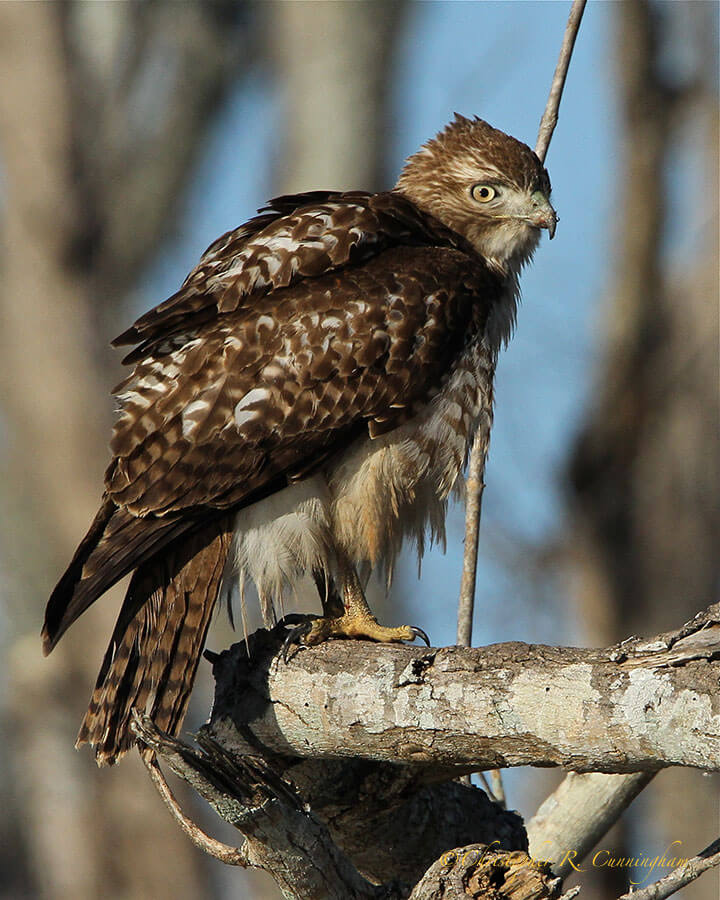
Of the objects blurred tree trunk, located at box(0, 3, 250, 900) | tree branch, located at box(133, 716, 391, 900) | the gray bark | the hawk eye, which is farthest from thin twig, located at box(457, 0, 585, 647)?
blurred tree trunk, located at box(0, 3, 250, 900)

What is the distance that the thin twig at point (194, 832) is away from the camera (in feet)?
10.5

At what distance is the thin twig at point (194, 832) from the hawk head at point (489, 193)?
2379mm

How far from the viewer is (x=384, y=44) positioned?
8.73 m

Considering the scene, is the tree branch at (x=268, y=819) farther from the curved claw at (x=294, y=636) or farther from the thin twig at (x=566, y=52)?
the thin twig at (x=566, y=52)

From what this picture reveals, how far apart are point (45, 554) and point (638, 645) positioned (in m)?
6.60

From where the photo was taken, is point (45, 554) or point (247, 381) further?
point (45, 554)

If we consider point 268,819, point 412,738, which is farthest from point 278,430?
point 268,819

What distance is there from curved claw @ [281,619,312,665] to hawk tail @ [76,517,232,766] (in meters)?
0.26

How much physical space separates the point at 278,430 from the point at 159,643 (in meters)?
0.76

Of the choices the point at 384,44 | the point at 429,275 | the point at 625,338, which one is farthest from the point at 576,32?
the point at 625,338

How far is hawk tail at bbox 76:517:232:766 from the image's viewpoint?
3961 mm

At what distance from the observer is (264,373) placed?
13.6ft

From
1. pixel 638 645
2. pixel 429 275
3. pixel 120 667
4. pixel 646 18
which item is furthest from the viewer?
pixel 646 18

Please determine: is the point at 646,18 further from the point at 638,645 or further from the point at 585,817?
the point at 638,645
